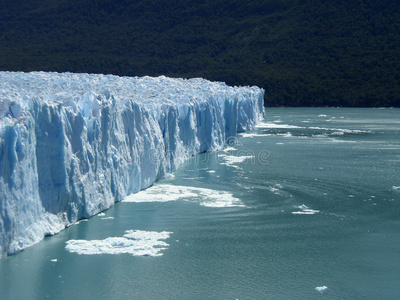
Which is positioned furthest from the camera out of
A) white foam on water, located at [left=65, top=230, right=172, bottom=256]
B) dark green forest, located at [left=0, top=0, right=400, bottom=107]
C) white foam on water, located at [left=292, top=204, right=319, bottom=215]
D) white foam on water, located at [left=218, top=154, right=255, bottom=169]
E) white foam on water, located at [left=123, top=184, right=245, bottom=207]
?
dark green forest, located at [left=0, top=0, right=400, bottom=107]

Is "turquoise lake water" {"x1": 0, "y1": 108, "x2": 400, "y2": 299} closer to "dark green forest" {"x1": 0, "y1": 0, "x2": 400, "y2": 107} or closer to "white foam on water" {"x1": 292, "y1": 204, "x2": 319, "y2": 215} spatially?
"white foam on water" {"x1": 292, "y1": 204, "x2": 319, "y2": 215}

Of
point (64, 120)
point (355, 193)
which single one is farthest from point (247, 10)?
point (64, 120)

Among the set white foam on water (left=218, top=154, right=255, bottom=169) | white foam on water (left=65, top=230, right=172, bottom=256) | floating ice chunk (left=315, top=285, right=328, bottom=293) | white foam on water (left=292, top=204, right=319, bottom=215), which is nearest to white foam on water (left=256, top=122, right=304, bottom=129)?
white foam on water (left=218, top=154, right=255, bottom=169)

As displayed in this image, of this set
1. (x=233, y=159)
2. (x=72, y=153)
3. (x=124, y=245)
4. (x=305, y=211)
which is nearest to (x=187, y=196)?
(x=305, y=211)

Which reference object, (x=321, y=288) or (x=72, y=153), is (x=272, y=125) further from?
(x=321, y=288)

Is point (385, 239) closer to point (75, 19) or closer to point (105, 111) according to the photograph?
point (105, 111)

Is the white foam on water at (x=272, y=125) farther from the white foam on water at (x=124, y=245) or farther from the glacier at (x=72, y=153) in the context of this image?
the white foam on water at (x=124, y=245)

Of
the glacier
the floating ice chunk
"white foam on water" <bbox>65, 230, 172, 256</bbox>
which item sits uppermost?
the glacier
